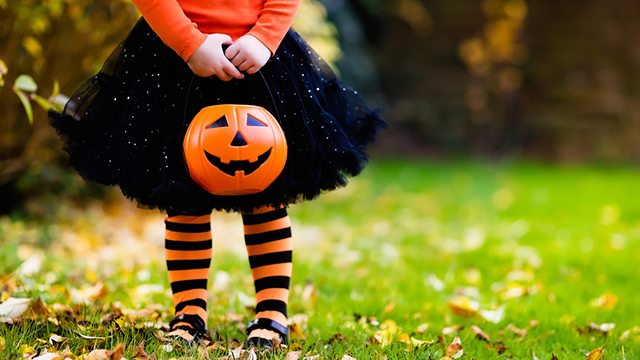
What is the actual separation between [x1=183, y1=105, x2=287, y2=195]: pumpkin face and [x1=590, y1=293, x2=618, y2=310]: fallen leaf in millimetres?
1330

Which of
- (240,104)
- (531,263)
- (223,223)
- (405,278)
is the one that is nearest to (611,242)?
(531,263)

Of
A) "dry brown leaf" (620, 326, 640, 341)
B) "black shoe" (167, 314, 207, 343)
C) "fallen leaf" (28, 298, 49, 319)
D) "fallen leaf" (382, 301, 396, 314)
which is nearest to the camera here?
"black shoe" (167, 314, 207, 343)

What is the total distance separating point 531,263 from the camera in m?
3.34

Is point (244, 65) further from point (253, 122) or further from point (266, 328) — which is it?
point (266, 328)

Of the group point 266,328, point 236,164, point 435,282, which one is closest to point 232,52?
point 236,164

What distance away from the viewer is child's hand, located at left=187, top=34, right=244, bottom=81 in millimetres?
1759

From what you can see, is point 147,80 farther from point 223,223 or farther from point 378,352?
point 223,223

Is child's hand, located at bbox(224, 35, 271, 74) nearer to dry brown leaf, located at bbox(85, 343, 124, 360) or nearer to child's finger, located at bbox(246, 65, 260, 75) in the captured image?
child's finger, located at bbox(246, 65, 260, 75)

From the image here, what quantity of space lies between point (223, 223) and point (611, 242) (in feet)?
6.73

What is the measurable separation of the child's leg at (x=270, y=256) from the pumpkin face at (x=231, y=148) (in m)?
0.21

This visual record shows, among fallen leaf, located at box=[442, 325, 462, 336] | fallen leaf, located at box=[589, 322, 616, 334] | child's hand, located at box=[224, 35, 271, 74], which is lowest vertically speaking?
fallen leaf, located at box=[442, 325, 462, 336]

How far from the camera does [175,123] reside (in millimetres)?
1844

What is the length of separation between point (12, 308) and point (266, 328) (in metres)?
0.63

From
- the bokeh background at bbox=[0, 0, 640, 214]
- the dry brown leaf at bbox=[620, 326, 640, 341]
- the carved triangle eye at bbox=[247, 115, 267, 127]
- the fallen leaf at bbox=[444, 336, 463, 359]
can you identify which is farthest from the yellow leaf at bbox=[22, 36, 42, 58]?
the bokeh background at bbox=[0, 0, 640, 214]
